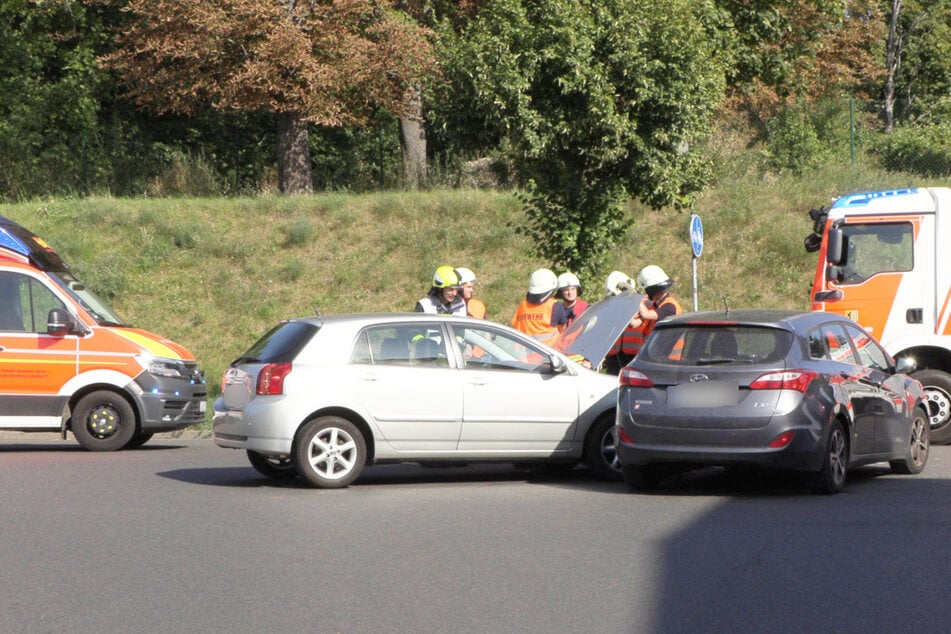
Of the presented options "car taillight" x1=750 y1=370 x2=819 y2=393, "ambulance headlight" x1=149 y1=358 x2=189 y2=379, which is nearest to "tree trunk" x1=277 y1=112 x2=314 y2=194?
"ambulance headlight" x1=149 y1=358 x2=189 y2=379

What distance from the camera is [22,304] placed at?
1552 centimetres

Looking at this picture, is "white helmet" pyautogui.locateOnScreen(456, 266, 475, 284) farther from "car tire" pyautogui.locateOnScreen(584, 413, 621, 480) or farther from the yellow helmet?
"car tire" pyautogui.locateOnScreen(584, 413, 621, 480)

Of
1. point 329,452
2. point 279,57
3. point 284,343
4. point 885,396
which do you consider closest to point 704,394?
point 885,396

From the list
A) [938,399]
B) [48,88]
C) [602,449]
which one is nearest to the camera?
[602,449]

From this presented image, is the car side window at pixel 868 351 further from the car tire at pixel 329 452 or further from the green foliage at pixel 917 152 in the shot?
the green foliage at pixel 917 152

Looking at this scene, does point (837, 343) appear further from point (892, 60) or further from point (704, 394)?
point (892, 60)

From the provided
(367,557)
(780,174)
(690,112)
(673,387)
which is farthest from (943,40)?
(367,557)

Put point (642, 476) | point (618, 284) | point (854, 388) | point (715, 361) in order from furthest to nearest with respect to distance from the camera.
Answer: point (618, 284)
point (642, 476)
point (854, 388)
point (715, 361)

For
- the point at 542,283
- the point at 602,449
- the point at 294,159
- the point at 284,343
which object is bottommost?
the point at 602,449

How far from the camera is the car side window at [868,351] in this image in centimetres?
1180

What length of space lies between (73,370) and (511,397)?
238 inches

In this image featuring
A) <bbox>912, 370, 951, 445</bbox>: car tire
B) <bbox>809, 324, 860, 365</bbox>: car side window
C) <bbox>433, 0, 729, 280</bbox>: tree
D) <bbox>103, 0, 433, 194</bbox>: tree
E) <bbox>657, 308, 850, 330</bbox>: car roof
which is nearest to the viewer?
<bbox>657, 308, 850, 330</bbox>: car roof

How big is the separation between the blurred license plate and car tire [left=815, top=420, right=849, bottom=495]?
2.82ft

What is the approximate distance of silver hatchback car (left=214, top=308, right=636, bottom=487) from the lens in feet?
37.5
